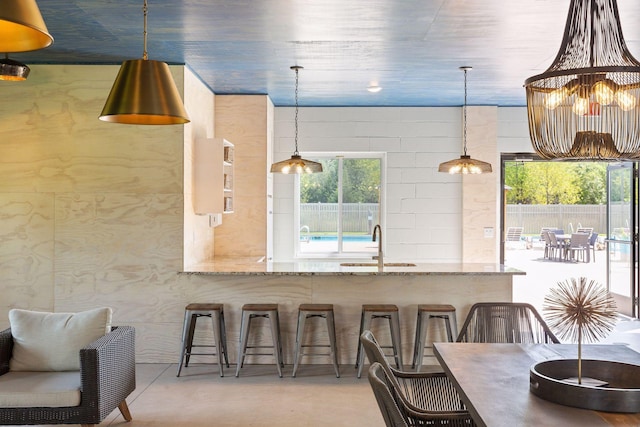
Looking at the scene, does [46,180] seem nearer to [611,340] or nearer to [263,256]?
[263,256]

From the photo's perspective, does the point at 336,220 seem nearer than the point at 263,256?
No

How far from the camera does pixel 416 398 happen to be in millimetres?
3100

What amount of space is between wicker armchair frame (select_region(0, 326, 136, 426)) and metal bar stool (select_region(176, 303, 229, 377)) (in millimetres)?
1438

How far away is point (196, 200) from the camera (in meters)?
5.96

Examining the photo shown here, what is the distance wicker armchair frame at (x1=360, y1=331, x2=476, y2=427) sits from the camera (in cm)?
218

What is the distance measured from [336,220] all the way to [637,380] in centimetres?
598

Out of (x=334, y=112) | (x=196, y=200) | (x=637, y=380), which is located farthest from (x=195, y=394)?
(x=334, y=112)

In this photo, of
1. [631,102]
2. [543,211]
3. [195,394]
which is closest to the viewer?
[631,102]

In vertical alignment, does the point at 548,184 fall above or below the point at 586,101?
above

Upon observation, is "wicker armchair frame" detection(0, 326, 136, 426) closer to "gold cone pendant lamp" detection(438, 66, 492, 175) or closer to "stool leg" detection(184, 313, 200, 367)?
"stool leg" detection(184, 313, 200, 367)

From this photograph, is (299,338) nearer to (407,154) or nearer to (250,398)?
(250,398)

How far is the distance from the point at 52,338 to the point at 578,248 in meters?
10.4

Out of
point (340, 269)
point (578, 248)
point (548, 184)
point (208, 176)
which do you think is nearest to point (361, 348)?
point (340, 269)

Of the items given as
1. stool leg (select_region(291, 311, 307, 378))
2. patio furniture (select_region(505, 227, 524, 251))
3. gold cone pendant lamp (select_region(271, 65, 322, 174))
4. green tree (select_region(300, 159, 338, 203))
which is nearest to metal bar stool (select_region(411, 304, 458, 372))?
stool leg (select_region(291, 311, 307, 378))
